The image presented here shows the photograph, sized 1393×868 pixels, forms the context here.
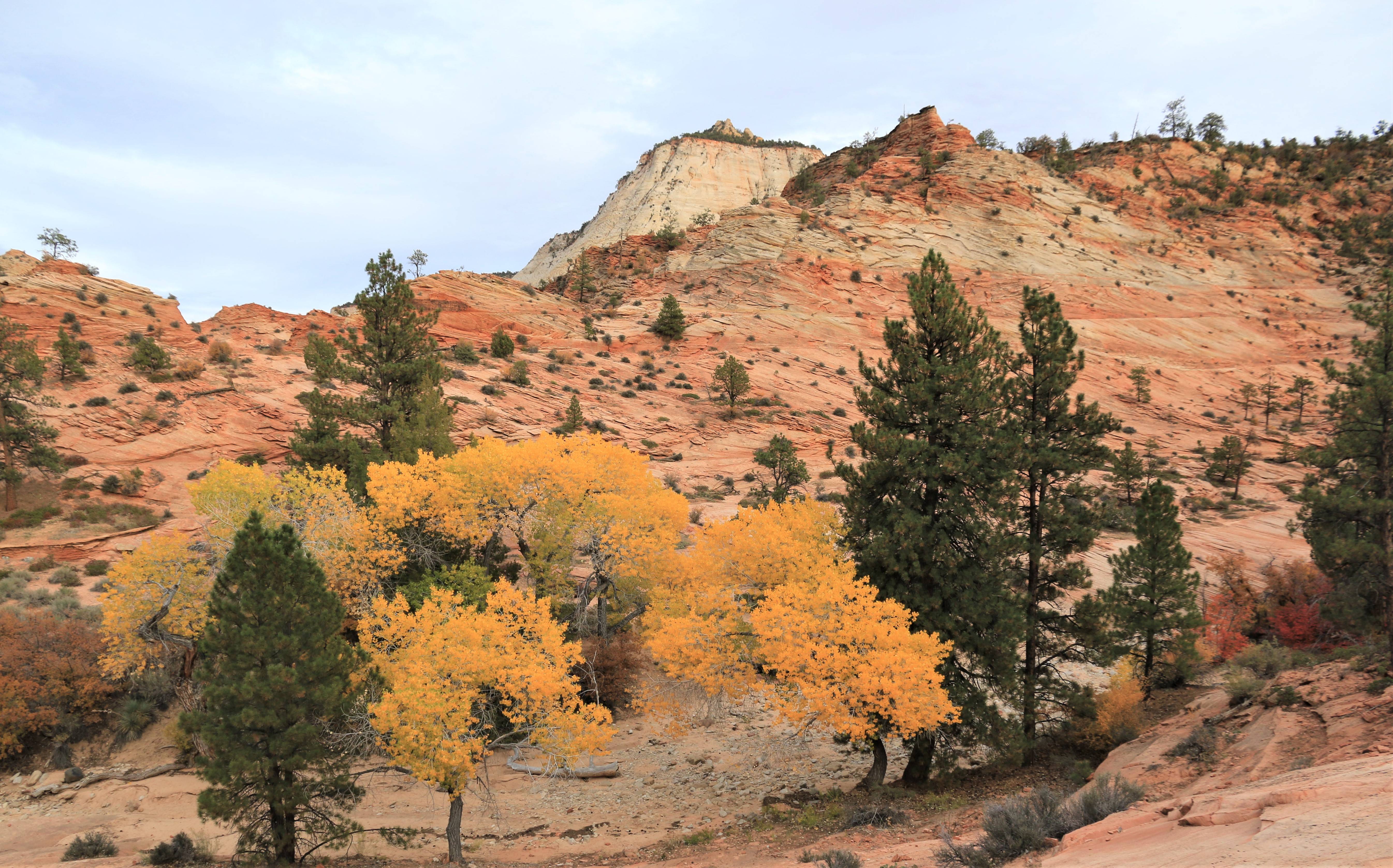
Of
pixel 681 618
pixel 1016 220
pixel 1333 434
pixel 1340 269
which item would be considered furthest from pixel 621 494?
pixel 1340 269

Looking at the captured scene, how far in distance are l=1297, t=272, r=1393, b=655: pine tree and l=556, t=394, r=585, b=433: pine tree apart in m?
34.7

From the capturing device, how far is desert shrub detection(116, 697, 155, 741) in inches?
848

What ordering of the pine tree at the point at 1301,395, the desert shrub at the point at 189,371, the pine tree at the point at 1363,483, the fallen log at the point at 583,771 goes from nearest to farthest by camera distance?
the fallen log at the point at 583,771
the pine tree at the point at 1363,483
the desert shrub at the point at 189,371
the pine tree at the point at 1301,395

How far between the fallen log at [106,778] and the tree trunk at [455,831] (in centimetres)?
1175

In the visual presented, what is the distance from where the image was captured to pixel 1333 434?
23.5 metres

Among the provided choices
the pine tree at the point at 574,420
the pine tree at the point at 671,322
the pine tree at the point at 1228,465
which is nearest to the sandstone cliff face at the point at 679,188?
the pine tree at the point at 671,322

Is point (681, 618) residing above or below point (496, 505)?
below

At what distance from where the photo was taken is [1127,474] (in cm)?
3625

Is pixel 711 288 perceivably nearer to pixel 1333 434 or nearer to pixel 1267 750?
pixel 1333 434

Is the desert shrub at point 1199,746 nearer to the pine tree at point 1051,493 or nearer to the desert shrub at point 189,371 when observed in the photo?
the pine tree at point 1051,493

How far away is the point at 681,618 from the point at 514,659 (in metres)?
4.53

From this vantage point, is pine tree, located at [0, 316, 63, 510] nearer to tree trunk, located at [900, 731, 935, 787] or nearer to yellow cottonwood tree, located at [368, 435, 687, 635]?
yellow cottonwood tree, located at [368, 435, 687, 635]

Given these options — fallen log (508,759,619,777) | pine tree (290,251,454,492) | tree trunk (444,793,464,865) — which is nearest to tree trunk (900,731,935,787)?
fallen log (508,759,619,777)

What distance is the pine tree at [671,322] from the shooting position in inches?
2394
